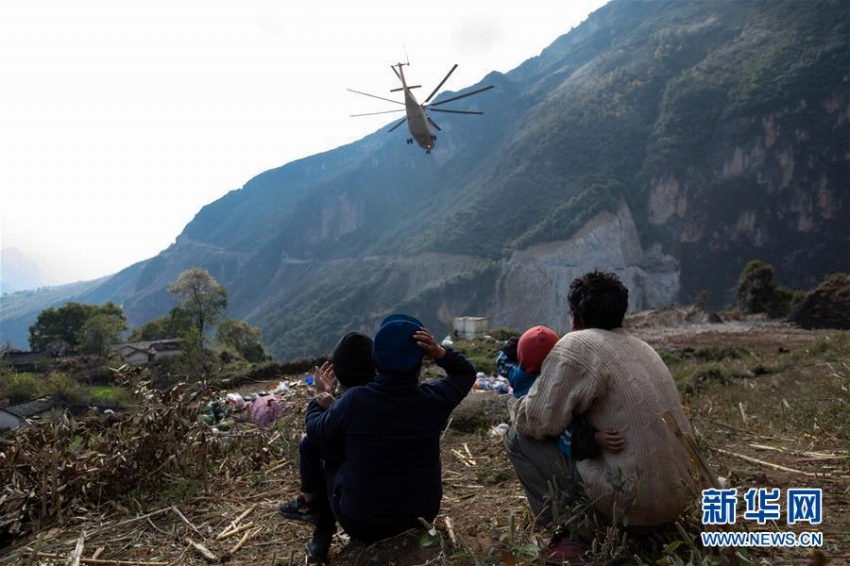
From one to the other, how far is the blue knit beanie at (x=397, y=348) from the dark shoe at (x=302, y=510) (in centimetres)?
102

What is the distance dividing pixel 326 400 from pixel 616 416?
4.93ft

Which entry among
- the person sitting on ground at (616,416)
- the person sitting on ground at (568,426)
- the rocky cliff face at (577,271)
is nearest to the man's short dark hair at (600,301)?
the person sitting on ground at (616,416)

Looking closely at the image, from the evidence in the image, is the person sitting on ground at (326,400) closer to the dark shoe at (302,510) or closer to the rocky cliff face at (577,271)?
the dark shoe at (302,510)

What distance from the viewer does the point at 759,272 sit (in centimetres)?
3288

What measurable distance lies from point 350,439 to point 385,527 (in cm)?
53

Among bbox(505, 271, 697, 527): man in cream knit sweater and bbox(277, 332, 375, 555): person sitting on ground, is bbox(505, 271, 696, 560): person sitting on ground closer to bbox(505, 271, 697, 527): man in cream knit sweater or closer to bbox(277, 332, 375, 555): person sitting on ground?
bbox(505, 271, 697, 527): man in cream knit sweater

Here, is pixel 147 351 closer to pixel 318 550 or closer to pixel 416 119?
pixel 416 119

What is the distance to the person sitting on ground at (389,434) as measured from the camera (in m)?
2.69

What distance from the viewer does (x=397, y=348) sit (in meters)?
2.65

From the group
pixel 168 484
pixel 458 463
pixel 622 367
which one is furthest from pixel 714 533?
pixel 168 484

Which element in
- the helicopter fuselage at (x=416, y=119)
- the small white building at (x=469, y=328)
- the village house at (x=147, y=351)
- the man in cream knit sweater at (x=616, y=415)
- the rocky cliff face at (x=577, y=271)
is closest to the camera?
the man in cream knit sweater at (x=616, y=415)

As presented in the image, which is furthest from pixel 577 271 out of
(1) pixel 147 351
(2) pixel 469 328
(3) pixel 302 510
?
(3) pixel 302 510

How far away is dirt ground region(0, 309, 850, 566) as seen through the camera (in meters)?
2.81

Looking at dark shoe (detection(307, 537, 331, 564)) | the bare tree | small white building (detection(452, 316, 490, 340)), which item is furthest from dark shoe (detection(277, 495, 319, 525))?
the bare tree
